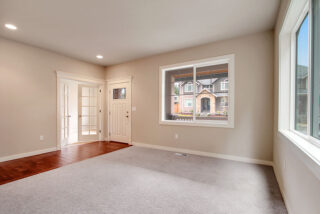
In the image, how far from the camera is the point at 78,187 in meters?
2.24

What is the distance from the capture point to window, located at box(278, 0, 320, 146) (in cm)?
130

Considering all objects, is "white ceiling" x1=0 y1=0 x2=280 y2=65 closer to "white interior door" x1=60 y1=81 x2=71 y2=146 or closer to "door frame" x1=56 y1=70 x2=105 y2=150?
"door frame" x1=56 y1=70 x2=105 y2=150

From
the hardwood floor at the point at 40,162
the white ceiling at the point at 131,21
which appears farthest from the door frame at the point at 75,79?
the white ceiling at the point at 131,21

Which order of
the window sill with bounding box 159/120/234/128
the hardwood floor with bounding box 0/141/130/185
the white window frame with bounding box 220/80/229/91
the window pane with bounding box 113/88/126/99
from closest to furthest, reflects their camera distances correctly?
the hardwood floor with bounding box 0/141/130/185 < the window sill with bounding box 159/120/234/128 < the white window frame with bounding box 220/80/229/91 < the window pane with bounding box 113/88/126/99

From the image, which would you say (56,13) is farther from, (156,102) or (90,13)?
(156,102)

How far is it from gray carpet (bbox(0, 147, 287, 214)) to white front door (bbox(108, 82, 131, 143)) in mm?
2034

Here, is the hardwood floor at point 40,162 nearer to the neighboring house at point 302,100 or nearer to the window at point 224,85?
the window at point 224,85

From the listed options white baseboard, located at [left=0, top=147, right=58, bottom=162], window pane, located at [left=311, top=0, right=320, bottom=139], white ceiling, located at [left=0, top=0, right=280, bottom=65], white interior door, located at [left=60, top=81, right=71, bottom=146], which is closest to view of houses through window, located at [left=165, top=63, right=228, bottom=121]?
Answer: white ceiling, located at [left=0, top=0, right=280, bottom=65]

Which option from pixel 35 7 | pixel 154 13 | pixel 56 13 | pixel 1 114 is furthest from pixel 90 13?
pixel 1 114

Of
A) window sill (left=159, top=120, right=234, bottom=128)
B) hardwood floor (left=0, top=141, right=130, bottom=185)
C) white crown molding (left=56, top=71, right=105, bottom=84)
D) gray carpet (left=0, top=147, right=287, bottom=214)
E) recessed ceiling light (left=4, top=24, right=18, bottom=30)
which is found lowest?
hardwood floor (left=0, top=141, right=130, bottom=185)

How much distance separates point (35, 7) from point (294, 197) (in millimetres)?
4197

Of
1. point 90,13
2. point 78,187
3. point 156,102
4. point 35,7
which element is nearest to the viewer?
point 78,187

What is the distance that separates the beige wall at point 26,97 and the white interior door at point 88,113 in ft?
3.64

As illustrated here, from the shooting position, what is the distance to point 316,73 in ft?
4.19
